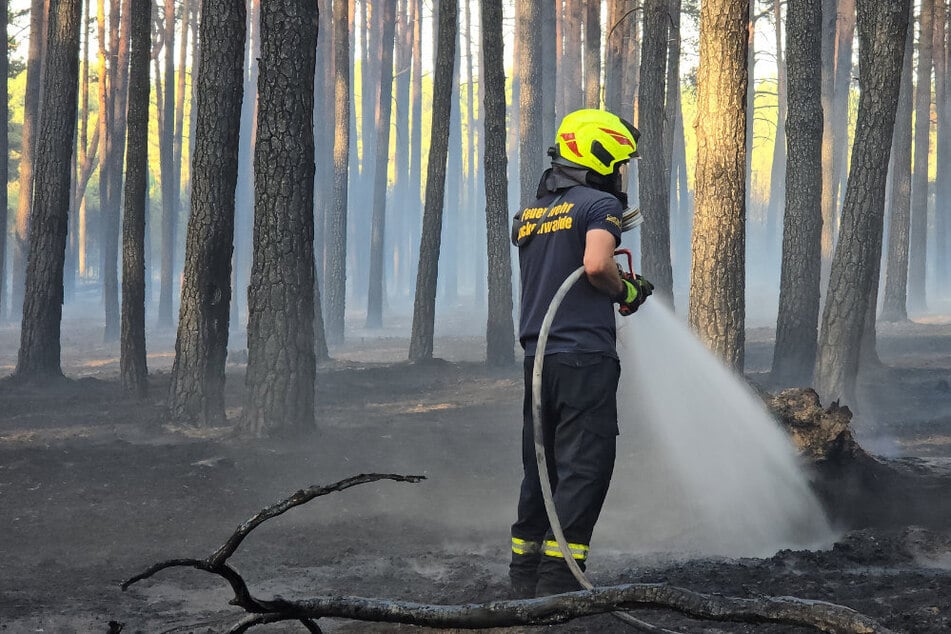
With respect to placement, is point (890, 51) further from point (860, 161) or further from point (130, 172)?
point (130, 172)

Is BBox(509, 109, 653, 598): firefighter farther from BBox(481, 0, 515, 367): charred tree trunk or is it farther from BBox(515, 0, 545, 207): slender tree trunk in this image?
BBox(515, 0, 545, 207): slender tree trunk

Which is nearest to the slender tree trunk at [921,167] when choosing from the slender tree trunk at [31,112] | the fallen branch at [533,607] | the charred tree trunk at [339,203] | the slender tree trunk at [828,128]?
the slender tree trunk at [828,128]

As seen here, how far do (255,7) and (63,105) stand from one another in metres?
25.6

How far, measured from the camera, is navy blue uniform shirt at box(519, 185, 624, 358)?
4.66 meters

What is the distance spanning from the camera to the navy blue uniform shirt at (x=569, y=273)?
466 centimetres

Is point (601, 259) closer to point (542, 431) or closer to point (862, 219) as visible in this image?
point (542, 431)

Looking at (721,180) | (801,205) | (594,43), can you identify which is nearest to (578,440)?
(721,180)

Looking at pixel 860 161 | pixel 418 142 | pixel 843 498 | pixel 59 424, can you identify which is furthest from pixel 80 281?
pixel 843 498

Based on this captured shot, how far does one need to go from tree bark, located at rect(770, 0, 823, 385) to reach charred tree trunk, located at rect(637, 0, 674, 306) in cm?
193

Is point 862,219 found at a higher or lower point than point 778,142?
lower

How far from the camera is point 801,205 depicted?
1391 cm

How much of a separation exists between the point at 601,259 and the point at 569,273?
287 millimetres

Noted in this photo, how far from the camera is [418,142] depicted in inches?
2023

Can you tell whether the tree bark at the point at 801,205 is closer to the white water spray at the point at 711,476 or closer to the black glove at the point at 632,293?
the white water spray at the point at 711,476
